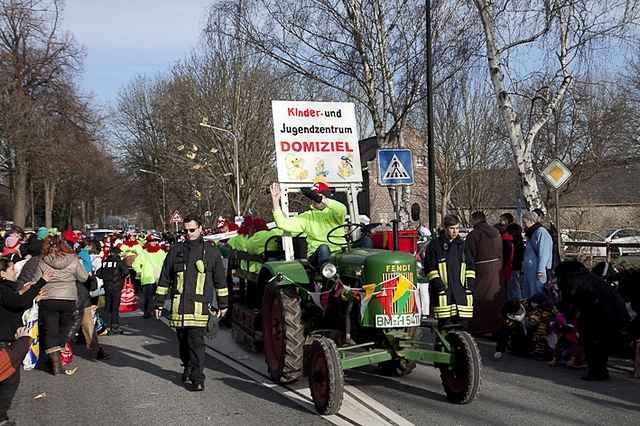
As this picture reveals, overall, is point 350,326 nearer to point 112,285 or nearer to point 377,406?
point 377,406

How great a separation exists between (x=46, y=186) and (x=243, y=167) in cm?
1565

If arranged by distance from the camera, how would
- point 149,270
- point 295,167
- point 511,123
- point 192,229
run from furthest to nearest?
point 149,270
point 511,123
point 295,167
point 192,229

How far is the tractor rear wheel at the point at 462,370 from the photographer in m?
6.81

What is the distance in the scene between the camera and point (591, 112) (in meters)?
30.9

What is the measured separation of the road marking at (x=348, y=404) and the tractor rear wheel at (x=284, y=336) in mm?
140

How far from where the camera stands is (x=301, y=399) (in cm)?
748

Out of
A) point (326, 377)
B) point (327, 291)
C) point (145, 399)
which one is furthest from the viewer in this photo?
point (327, 291)

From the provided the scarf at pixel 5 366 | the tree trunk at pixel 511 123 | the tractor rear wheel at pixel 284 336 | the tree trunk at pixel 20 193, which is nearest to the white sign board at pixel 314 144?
the tractor rear wheel at pixel 284 336

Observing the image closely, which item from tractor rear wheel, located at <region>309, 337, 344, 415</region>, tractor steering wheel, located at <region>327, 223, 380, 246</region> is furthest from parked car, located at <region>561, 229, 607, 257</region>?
tractor rear wheel, located at <region>309, 337, 344, 415</region>

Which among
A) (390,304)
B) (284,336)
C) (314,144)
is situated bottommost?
(284,336)

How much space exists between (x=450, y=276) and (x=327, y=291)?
1.38 metres

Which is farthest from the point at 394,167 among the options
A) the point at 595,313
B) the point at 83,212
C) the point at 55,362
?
the point at 83,212

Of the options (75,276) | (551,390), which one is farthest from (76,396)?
(551,390)

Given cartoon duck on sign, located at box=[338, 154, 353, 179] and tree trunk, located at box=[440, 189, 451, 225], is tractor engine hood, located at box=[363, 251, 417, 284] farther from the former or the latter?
tree trunk, located at box=[440, 189, 451, 225]
